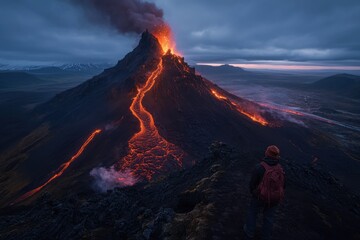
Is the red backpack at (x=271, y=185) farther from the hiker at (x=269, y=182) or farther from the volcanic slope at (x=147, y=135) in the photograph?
the volcanic slope at (x=147, y=135)

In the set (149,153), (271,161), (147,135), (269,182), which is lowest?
(149,153)

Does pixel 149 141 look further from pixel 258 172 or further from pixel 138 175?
pixel 258 172

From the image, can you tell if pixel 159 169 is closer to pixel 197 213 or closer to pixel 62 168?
pixel 62 168

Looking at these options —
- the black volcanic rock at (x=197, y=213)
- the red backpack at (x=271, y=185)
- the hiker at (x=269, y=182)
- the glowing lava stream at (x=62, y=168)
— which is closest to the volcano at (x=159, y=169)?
the black volcanic rock at (x=197, y=213)

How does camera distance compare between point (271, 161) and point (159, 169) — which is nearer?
point (271, 161)

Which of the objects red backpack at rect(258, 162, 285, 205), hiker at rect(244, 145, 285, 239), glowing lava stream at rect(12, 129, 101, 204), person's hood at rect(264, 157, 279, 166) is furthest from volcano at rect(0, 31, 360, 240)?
person's hood at rect(264, 157, 279, 166)

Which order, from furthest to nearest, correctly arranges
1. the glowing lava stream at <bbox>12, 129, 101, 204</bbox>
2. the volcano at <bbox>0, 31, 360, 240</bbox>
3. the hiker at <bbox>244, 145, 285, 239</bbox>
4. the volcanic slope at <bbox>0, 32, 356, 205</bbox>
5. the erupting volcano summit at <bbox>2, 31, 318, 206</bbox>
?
1. the volcanic slope at <bbox>0, 32, 356, 205</bbox>
2. the erupting volcano summit at <bbox>2, 31, 318, 206</bbox>
3. the glowing lava stream at <bbox>12, 129, 101, 204</bbox>
4. the volcano at <bbox>0, 31, 360, 240</bbox>
5. the hiker at <bbox>244, 145, 285, 239</bbox>

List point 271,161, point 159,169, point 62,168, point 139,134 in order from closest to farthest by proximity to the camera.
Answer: point 271,161, point 159,169, point 62,168, point 139,134

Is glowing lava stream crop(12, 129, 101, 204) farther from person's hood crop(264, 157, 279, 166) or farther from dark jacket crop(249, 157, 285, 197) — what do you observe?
person's hood crop(264, 157, 279, 166)

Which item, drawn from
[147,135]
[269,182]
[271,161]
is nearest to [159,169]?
[147,135]
